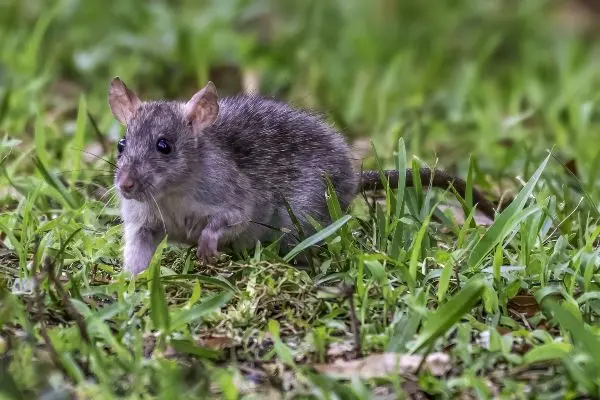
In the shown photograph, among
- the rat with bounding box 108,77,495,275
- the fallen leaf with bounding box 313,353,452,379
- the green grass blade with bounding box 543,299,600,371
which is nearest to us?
the green grass blade with bounding box 543,299,600,371

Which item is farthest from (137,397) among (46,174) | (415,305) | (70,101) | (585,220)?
(70,101)

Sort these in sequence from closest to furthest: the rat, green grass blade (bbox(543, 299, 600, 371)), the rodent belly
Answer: green grass blade (bbox(543, 299, 600, 371))
the rat
the rodent belly

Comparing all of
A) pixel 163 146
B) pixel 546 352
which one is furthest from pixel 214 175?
pixel 546 352

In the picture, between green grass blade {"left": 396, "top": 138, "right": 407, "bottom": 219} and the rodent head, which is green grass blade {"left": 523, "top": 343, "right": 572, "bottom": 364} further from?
the rodent head

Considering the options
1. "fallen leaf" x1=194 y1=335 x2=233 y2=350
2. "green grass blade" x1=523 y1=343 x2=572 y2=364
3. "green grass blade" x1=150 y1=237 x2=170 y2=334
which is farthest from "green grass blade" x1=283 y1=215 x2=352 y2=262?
"green grass blade" x1=523 y1=343 x2=572 y2=364

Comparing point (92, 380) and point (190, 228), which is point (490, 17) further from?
point (92, 380)

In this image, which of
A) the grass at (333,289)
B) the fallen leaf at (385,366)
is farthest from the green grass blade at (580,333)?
the fallen leaf at (385,366)
